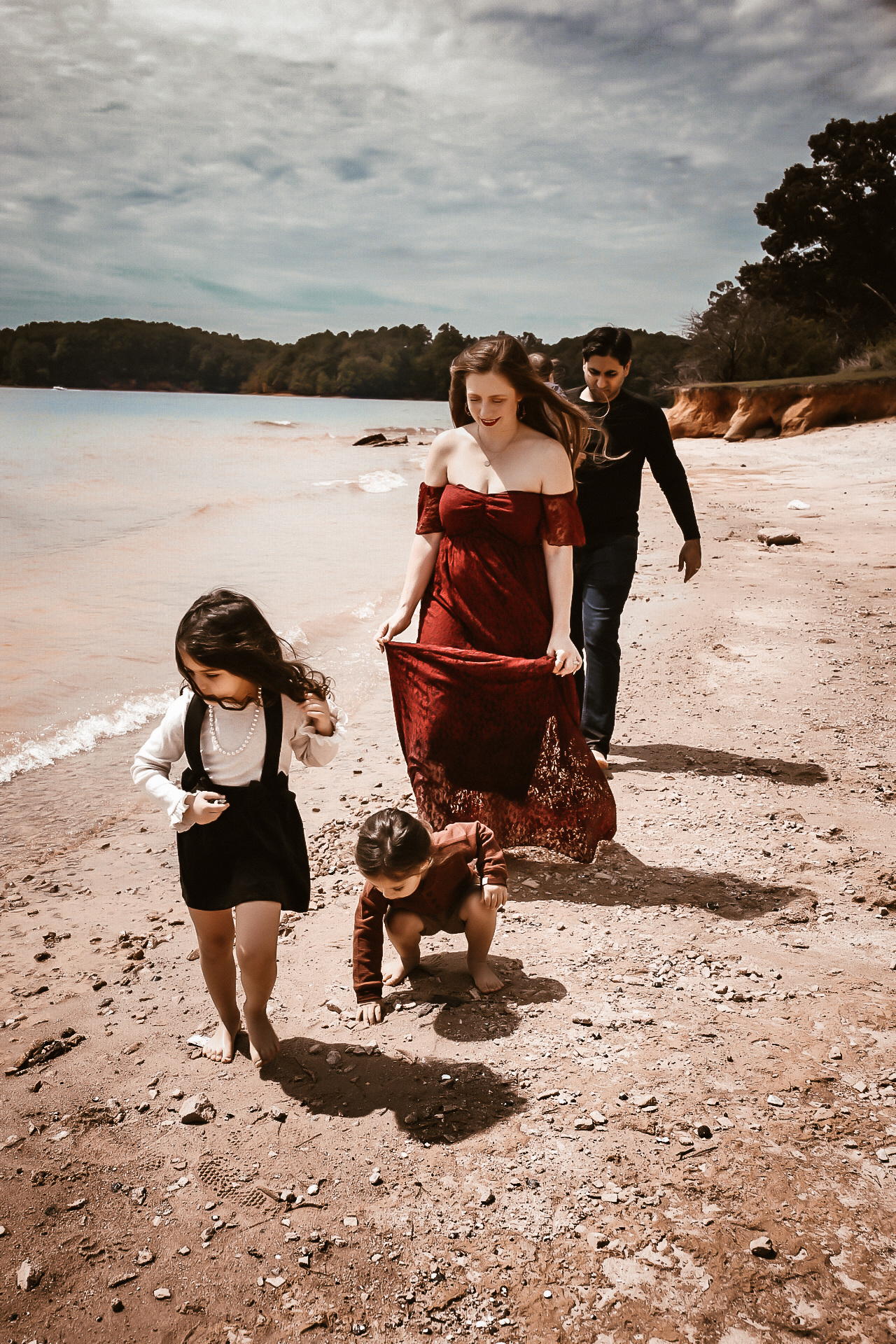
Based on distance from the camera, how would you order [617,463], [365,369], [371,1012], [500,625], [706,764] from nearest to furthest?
1. [371,1012]
2. [500,625]
3. [617,463]
4. [706,764]
5. [365,369]

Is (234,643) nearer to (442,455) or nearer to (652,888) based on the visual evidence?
(442,455)

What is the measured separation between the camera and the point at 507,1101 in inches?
93.0

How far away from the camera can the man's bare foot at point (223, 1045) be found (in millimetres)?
2594

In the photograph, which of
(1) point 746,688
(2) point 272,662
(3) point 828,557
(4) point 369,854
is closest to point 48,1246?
(4) point 369,854

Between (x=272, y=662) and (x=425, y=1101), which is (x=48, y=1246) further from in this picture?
(x=272, y=662)

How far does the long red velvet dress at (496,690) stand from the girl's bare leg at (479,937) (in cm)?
67

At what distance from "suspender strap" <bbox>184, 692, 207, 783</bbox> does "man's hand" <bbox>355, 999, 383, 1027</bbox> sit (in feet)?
3.01

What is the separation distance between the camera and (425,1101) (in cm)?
238

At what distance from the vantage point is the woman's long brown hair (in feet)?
10.3

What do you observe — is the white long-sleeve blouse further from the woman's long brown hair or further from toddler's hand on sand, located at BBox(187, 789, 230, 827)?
the woman's long brown hair

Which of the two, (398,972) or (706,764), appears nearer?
(398,972)

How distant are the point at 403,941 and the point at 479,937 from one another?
244 mm

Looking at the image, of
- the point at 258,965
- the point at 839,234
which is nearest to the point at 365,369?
the point at 839,234

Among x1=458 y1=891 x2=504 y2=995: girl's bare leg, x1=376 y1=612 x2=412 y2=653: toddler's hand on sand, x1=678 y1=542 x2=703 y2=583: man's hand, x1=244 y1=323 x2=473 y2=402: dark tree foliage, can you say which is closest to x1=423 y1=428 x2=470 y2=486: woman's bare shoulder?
x1=376 y1=612 x2=412 y2=653: toddler's hand on sand
